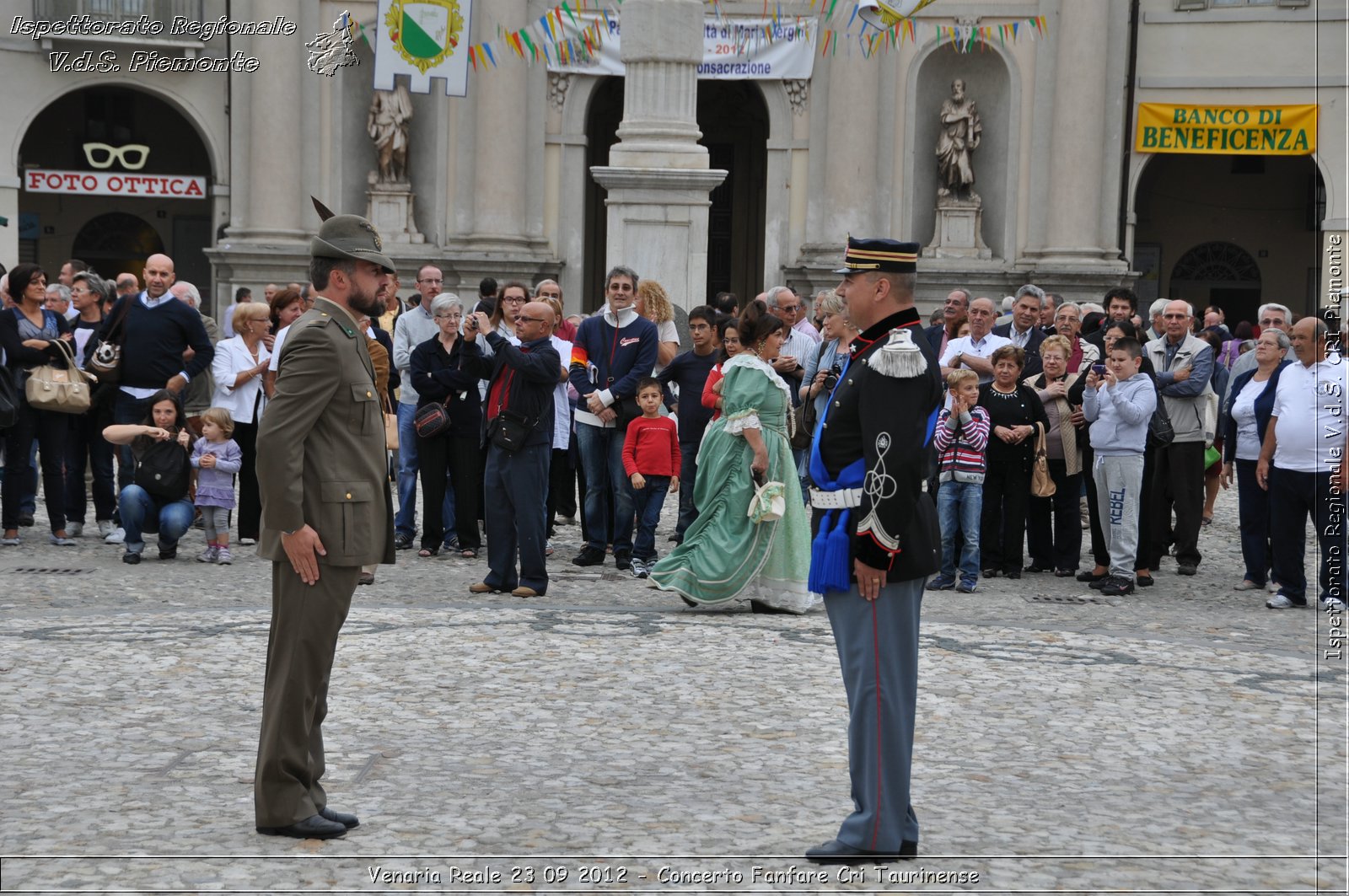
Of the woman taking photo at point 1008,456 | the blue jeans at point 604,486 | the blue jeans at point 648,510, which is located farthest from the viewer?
the woman taking photo at point 1008,456

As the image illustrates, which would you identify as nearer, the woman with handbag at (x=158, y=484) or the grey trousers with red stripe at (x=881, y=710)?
the grey trousers with red stripe at (x=881, y=710)

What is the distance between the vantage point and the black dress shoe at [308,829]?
5.25 meters

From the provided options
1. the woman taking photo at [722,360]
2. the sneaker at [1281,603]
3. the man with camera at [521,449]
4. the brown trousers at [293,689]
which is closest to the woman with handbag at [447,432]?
the man with camera at [521,449]

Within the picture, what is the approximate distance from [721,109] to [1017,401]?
67.6 feet

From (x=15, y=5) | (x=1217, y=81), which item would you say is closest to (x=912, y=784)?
(x=1217, y=81)

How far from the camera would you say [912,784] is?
20.1 ft

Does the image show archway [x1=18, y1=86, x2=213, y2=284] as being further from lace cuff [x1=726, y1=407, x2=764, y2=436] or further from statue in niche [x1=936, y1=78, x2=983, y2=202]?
lace cuff [x1=726, y1=407, x2=764, y2=436]

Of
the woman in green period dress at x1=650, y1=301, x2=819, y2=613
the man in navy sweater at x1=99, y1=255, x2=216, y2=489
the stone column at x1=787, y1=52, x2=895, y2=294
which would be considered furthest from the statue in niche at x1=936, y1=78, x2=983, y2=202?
the woman in green period dress at x1=650, y1=301, x2=819, y2=613

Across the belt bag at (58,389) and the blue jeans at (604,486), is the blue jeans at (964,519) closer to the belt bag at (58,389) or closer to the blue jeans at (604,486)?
the blue jeans at (604,486)

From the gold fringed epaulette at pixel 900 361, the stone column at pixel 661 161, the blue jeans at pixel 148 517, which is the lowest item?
the blue jeans at pixel 148 517

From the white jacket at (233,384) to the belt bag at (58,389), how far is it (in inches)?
36.9

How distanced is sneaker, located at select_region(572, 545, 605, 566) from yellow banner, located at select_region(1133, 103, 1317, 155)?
61.9 ft

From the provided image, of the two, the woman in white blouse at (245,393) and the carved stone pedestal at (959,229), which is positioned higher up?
the carved stone pedestal at (959,229)

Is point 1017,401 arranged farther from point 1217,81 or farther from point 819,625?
point 1217,81
